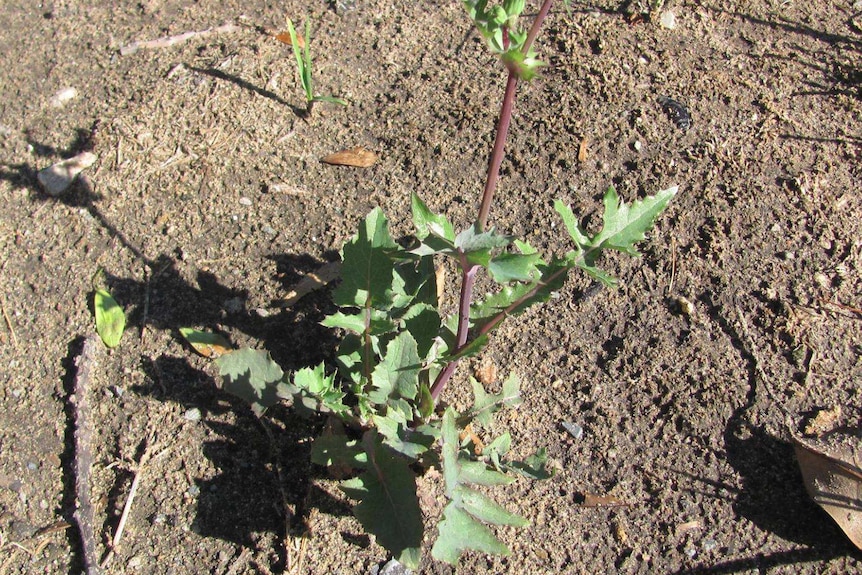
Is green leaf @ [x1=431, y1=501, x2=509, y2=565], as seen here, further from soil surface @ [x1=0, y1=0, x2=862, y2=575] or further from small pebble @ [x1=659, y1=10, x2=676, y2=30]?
small pebble @ [x1=659, y1=10, x2=676, y2=30]

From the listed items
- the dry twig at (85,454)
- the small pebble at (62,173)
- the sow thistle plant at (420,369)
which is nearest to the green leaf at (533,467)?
the sow thistle plant at (420,369)

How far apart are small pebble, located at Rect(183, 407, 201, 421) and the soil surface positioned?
0.02m

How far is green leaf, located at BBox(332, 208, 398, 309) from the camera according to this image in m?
2.09

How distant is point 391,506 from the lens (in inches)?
76.4

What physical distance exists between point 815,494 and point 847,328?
62 cm

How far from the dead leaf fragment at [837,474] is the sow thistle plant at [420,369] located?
0.84m

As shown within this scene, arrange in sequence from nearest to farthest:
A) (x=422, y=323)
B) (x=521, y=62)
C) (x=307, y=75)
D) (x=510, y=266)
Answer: (x=521, y=62)
(x=510, y=266)
(x=422, y=323)
(x=307, y=75)

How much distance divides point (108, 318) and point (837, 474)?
236 centimetres

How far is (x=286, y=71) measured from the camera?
315 centimetres

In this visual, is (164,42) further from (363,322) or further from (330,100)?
(363,322)

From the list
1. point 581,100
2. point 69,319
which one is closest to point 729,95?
point 581,100

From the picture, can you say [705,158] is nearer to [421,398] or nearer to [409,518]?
[421,398]

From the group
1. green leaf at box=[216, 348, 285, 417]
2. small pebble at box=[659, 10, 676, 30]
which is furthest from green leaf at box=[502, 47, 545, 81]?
small pebble at box=[659, 10, 676, 30]

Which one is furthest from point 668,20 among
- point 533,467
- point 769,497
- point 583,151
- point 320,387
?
point 320,387
